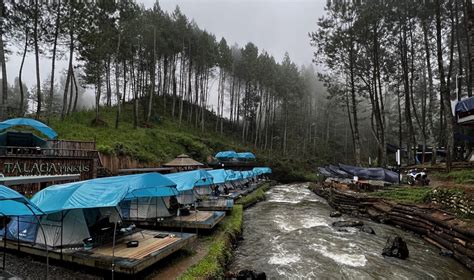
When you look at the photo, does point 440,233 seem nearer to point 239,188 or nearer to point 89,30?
point 239,188

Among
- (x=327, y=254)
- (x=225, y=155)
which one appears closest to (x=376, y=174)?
(x=327, y=254)

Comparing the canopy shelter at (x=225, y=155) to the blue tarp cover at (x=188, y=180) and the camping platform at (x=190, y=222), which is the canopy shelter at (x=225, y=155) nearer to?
the blue tarp cover at (x=188, y=180)

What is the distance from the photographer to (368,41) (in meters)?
25.9

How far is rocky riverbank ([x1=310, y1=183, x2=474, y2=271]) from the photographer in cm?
1018

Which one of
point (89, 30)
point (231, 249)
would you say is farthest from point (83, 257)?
point (89, 30)

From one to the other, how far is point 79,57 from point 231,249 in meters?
27.0

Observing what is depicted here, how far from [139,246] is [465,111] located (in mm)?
18195

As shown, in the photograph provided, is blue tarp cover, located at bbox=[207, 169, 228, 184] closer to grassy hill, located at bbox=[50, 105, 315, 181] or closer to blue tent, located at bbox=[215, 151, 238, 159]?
grassy hill, located at bbox=[50, 105, 315, 181]

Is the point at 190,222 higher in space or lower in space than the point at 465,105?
lower

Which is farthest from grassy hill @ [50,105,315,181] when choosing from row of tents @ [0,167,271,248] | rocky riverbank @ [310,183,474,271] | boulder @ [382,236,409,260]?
boulder @ [382,236,409,260]

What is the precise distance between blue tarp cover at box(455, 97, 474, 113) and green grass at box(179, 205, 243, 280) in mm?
14092

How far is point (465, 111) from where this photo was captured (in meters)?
15.4

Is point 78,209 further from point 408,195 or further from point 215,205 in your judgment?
point 408,195

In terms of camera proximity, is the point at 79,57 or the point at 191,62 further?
the point at 191,62
